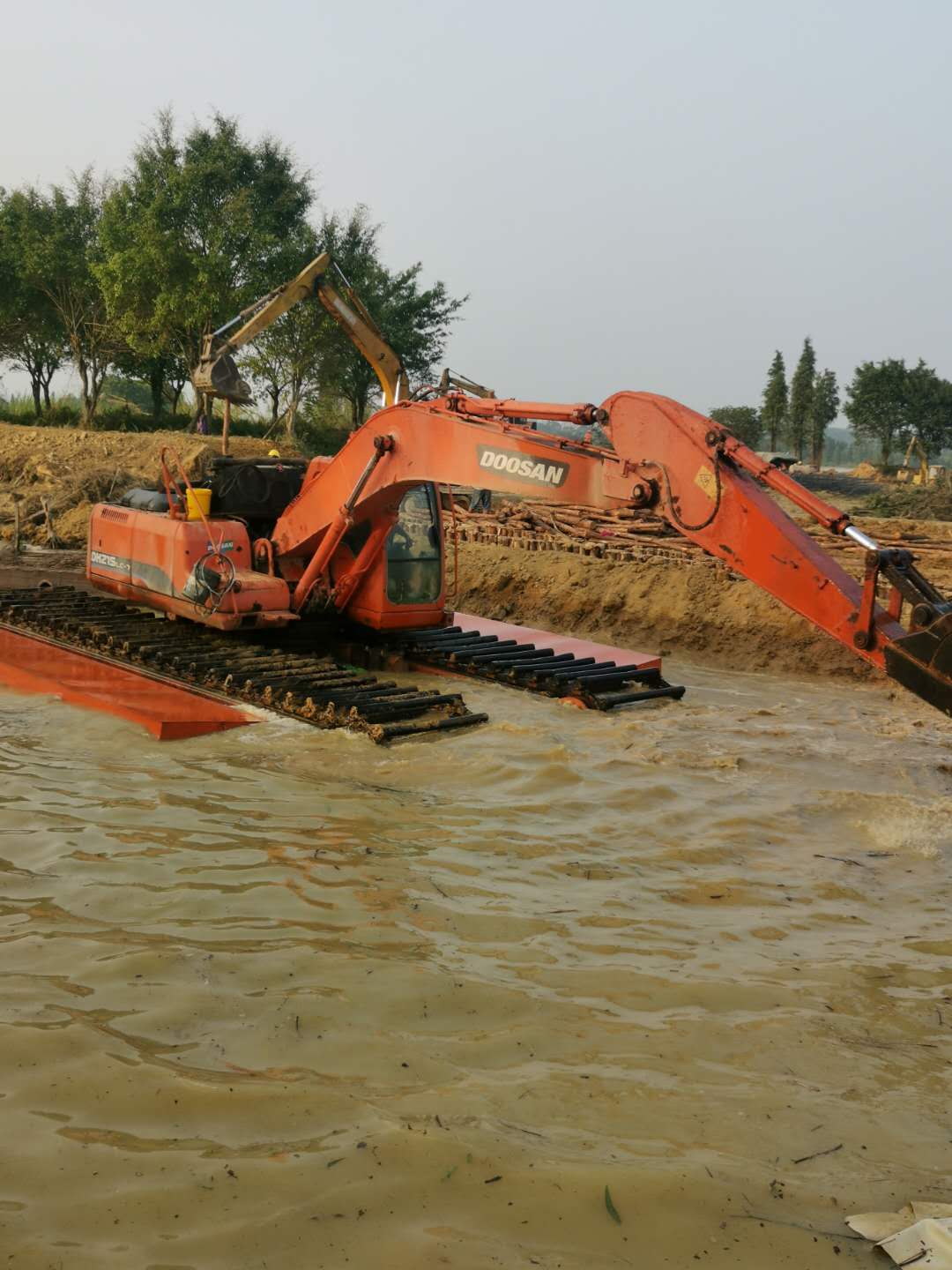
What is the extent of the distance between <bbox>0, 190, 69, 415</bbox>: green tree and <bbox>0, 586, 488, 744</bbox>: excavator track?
31655 mm

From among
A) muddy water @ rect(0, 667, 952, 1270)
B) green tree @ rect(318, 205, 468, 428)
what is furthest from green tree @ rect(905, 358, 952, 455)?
muddy water @ rect(0, 667, 952, 1270)

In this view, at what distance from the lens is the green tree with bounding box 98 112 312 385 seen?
33.9 meters

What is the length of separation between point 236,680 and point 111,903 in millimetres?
4019

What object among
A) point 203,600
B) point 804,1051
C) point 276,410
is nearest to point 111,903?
point 804,1051

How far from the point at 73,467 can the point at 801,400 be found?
34536mm

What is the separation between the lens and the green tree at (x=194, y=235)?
33.9 metres

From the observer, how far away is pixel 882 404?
Result: 47344 mm

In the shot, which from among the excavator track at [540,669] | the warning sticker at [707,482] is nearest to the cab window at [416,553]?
the excavator track at [540,669]

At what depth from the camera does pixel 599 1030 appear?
383 cm

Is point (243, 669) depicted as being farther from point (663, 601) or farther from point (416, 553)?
point (663, 601)

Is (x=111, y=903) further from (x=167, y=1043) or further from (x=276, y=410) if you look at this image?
(x=276, y=410)

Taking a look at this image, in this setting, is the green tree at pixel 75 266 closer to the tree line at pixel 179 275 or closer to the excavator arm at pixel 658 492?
the tree line at pixel 179 275

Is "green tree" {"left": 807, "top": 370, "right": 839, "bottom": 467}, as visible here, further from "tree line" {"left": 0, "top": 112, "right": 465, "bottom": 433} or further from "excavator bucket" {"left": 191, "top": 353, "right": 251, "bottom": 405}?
"excavator bucket" {"left": 191, "top": 353, "right": 251, "bottom": 405}

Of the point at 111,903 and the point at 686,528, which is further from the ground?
the point at 686,528
